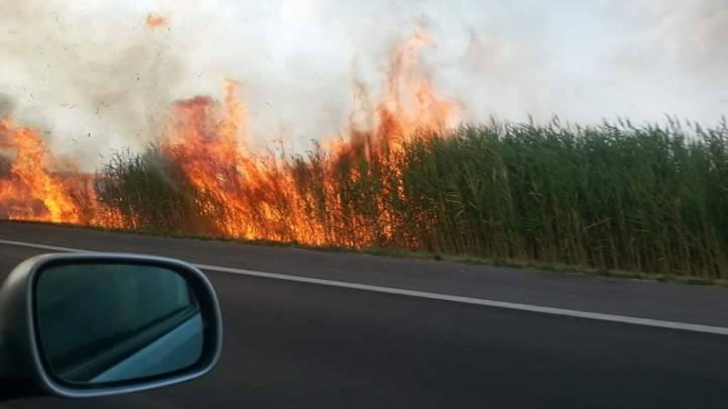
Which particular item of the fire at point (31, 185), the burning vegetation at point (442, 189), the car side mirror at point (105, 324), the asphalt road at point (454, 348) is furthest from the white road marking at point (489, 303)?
the fire at point (31, 185)

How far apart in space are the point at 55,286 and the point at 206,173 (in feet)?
54.3

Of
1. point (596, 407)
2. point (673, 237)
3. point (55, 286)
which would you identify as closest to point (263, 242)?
point (673, 237)

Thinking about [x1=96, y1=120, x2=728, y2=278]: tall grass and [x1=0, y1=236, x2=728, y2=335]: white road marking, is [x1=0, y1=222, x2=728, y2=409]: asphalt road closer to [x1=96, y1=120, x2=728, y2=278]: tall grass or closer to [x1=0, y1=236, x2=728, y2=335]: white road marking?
[x1=0, y1=236, x2=728, y2=335]: white road marking

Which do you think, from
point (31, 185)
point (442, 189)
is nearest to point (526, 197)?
point (442, 189)

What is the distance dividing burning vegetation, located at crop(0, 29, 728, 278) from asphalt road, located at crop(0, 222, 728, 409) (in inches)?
82.7

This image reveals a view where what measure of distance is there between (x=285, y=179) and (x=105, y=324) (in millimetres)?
14262

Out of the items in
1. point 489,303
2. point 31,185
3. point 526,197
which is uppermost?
point 31,185

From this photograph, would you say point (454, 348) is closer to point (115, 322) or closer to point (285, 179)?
point (115, 322)

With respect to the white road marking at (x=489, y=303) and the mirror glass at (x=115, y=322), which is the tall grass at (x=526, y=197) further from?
the mirror glass at (x=115, y=322)

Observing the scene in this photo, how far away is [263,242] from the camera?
15531mm

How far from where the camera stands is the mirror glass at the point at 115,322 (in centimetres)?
266

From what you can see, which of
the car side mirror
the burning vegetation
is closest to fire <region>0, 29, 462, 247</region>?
the burning vegetation

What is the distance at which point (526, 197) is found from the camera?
535 inches

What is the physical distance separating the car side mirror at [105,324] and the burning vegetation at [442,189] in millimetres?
9521
